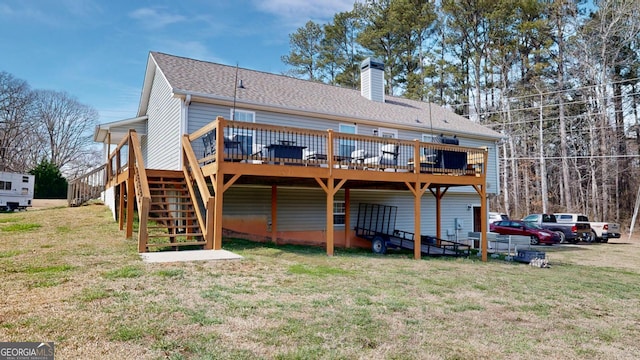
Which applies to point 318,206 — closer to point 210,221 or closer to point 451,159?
point 451,159

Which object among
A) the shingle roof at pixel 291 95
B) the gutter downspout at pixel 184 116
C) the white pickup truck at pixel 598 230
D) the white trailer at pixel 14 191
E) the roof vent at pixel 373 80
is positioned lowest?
the white pickup truck at pixel 598 230

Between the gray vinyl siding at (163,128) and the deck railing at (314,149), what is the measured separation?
3.64ft

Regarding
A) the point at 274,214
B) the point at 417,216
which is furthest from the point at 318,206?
the point at 417,216

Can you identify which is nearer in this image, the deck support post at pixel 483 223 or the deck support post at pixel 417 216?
the deck support post at pixel 417 216

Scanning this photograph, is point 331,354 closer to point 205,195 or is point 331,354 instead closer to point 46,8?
point 205,195

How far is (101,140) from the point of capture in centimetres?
1678

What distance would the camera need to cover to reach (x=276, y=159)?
358 inches

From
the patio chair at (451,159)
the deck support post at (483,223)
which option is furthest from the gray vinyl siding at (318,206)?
the deck support post at (483,223)

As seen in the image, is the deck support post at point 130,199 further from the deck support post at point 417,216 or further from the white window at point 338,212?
the deck support post at point 417,216

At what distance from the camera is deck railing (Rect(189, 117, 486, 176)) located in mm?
8891

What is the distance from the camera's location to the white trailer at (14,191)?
1925 centimetres

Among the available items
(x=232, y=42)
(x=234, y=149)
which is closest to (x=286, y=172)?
(x=234, y=149)

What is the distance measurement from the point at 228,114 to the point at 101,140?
8119 millimetres

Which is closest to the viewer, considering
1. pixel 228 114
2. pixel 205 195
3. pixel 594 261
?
pixel 205 195
